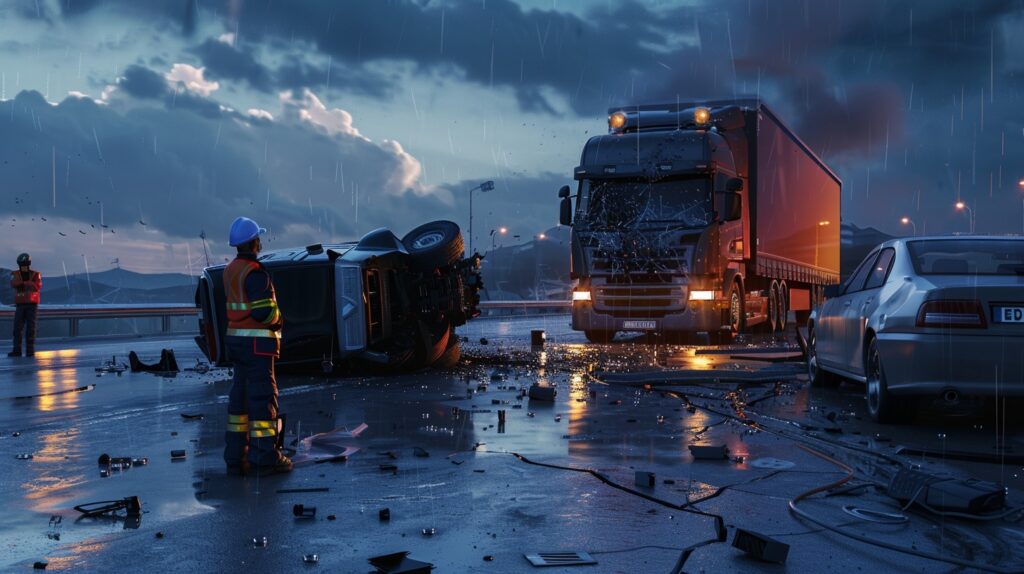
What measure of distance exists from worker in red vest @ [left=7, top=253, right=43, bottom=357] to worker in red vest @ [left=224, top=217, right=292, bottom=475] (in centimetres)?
1449

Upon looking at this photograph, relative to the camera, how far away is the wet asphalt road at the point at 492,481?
437cm

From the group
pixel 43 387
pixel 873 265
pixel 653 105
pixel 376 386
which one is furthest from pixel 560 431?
pixel 653 105

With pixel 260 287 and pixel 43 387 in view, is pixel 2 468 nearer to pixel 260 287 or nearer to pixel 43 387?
pixel 260 287

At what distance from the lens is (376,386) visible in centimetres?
1245

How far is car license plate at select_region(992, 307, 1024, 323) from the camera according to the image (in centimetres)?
747

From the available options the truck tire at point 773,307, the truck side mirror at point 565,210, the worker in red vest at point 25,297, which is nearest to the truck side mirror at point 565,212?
the truck side mirror at point 565,210

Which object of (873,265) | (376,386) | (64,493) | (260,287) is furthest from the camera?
(376,386)

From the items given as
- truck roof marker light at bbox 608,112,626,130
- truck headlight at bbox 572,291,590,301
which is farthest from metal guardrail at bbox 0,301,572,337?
truck roof marker light at bbox 608,112,626,130

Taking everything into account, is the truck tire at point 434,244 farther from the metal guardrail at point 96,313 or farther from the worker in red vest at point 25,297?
the metal guardrail at point 96,313

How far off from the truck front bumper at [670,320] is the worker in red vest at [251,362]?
1369 cm

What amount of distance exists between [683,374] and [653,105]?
9.75 meters

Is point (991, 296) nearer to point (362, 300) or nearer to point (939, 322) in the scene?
point (939, 322)

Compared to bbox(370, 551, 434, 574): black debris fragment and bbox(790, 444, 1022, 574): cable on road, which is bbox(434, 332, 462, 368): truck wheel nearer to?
bbox(790, 444, 1022, 574): cable on road

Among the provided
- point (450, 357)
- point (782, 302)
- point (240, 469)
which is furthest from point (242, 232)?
point (782, 302)
